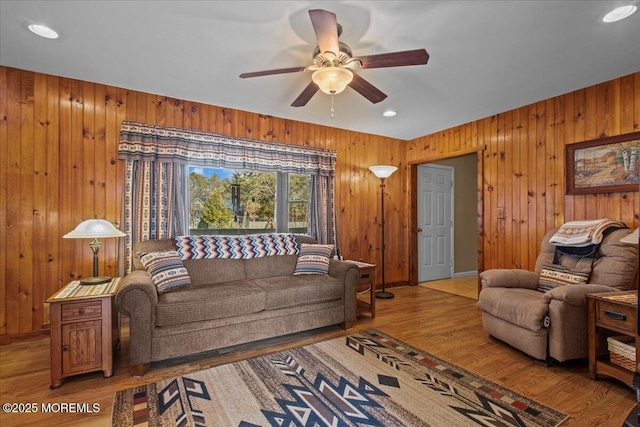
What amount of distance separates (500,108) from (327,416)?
12.7 ft

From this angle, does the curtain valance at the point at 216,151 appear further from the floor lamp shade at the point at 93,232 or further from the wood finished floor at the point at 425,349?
the wood finished floor at the point at 425,349

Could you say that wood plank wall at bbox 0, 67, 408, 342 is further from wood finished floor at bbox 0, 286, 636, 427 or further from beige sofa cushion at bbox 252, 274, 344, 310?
beige sofa cushion at bbox 252, 274, 344, 310

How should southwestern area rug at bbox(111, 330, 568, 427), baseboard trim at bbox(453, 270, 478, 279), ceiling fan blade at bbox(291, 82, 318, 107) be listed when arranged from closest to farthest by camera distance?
southwestern area rug at bbox(111, 330, 568, 427) → ceiling fan blade at bbox(291, 82, 318, 107) → baseboard trim at bbox(453, 270, 478, 279)

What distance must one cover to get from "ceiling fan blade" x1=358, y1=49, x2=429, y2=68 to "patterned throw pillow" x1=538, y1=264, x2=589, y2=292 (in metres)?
2.24

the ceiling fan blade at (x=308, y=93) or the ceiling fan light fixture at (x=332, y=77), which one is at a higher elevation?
the ceiling fan blade at (x=308, y=93)

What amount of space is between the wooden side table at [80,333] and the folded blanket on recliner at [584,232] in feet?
12.7

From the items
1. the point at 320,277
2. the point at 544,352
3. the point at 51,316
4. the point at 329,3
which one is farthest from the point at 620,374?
the point at 51,316

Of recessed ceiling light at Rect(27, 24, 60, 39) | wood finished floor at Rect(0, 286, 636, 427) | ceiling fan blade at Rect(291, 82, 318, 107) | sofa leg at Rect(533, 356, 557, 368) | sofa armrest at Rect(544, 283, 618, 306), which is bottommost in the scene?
wood finished floor at Rect(0, 286, 636, 427)

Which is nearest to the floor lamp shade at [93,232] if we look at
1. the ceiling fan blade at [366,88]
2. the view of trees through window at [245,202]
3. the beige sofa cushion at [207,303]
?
the beige sofa cushion at [207,303]

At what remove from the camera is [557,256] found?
2.99m

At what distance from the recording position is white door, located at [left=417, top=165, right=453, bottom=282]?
5.54 meters

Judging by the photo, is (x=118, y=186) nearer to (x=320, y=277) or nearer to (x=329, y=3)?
(x=320, y=277)

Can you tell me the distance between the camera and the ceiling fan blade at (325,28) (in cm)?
170

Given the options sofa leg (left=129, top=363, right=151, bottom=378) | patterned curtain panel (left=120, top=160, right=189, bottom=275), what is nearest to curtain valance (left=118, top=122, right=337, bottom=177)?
patterned curtain panel (left=120, top=160, right=189, bottom=275)
